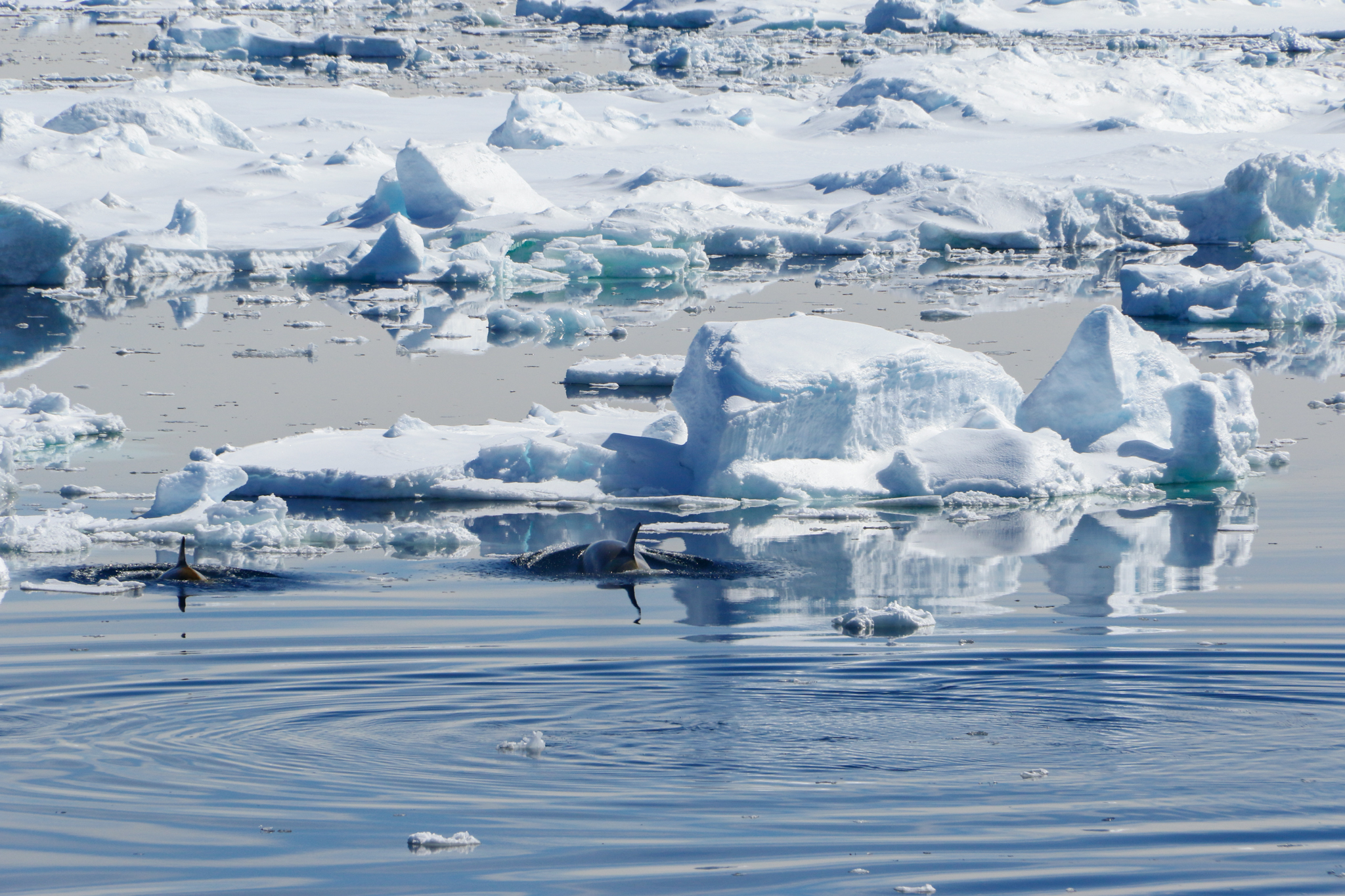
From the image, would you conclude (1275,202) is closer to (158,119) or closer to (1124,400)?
(1124,400)

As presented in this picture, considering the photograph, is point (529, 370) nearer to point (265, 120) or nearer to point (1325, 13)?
point (265, 120)

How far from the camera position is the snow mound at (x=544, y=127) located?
2811cm

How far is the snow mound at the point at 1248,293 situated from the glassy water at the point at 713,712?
24.9 feet

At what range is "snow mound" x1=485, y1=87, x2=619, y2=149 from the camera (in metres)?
28.1

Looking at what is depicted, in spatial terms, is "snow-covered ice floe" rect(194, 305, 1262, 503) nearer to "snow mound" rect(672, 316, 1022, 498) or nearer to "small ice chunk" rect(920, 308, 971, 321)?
"snow mound" rect(672, 316, 1022, 498)

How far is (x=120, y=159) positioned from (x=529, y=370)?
485 inches

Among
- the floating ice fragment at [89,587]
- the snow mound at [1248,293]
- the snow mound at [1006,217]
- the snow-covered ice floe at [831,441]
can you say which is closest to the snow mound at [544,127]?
the snow mound at [1006,217]

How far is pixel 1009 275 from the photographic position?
838 inches

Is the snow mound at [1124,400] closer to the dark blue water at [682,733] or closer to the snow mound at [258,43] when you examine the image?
the dark blue water at [682,733]

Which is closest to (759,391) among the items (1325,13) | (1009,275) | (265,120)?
(1009,275)

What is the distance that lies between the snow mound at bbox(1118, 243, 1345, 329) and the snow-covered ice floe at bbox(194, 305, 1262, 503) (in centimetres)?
672

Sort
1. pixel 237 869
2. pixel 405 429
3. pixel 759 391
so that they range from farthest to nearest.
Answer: pixel 405 429 → pixel 759 391 → pixel 237 869

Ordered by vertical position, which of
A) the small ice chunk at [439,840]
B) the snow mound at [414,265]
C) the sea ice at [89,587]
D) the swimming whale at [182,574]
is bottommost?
the sea ice at [89,587]

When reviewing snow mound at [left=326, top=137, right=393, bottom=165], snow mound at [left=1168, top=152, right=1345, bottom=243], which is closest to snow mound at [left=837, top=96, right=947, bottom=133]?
snow mound at [left=1168, top=152, right=1345, bottom=243]
